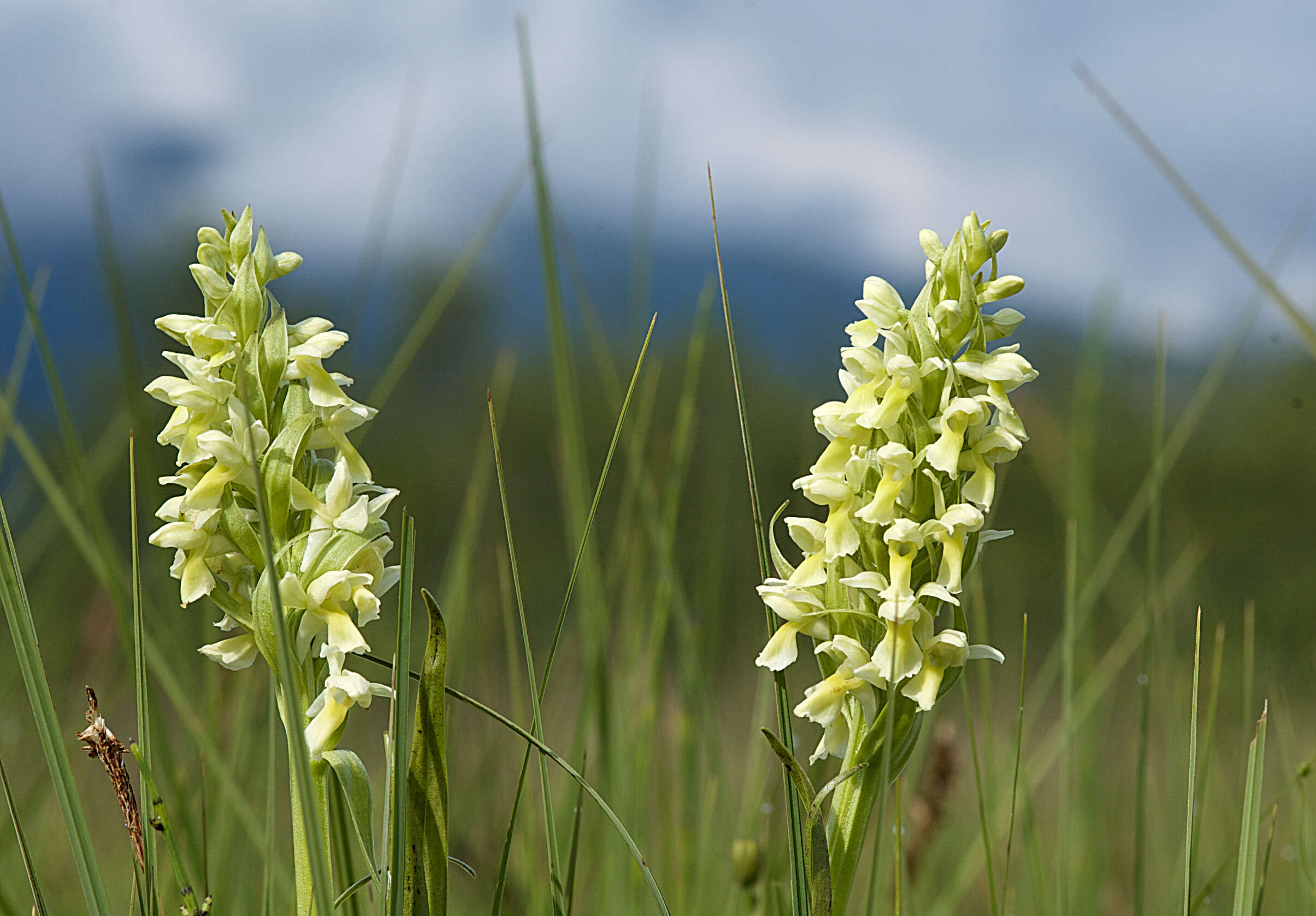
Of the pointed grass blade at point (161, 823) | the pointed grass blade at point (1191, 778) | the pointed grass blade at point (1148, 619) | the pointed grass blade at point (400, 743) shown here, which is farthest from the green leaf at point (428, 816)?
the pointed grass blade at point (1148, 619)

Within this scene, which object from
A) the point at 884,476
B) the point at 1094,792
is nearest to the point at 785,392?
the point at 1094,792

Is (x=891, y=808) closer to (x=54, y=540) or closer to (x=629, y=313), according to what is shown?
(x=629, y=313)

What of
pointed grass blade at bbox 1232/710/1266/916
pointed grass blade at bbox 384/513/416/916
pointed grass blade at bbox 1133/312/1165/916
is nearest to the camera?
pointed grass blade at bbox 384/513/416/916

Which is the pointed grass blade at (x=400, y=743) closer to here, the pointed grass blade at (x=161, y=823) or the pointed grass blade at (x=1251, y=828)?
the pointed grass blade at (x=161, y=823)

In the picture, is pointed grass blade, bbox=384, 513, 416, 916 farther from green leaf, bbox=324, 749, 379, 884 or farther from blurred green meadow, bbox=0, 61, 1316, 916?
blurred green meadow, bbox=0, 61, 1316, 916

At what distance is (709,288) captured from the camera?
149cm

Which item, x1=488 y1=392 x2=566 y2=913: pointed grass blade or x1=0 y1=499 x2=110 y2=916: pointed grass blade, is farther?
x1=488 y1=392 x2=566 y2=913: pointed grass blade

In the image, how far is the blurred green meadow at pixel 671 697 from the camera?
1.24 meters

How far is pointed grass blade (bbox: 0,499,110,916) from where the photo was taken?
0.70 m

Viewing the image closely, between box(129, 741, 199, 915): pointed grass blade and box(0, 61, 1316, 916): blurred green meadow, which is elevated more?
box(129, 741, 199, 915): pointed grass blade

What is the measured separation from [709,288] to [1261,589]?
5634 mm

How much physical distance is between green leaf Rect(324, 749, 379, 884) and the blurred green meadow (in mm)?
195

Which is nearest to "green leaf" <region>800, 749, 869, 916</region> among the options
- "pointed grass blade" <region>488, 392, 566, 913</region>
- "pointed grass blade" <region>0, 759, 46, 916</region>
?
"pointed grass blade" <region>488, 392, 566, 913</region>

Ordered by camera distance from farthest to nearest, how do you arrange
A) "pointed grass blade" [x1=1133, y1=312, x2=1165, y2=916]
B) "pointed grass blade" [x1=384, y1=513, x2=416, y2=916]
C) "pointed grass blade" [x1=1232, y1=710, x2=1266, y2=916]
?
"pointed grass blade" [x1=1133, y1=312, x2=1165, y2=916] → "pointed grass blade" [x1=1232, y1=710, x2=1266, y2=916] → "pointed grass blade" [x1=384, y1=513, x2=416, y2=916]
